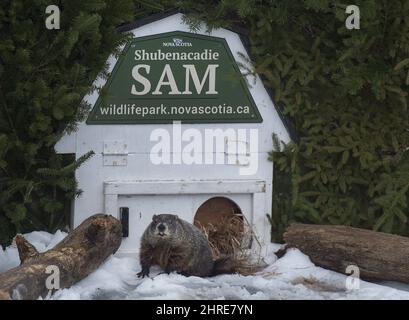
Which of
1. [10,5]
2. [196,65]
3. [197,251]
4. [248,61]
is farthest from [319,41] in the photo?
[10,5]

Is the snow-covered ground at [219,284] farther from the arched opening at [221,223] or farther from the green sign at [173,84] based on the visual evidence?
the green sign at [173,84]

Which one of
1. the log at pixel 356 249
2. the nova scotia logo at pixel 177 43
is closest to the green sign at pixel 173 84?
the nova scotia logo at pixel 177 43

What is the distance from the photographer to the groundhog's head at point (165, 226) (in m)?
A: 4.89

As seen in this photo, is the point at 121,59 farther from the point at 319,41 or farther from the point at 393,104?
the point at 393,104

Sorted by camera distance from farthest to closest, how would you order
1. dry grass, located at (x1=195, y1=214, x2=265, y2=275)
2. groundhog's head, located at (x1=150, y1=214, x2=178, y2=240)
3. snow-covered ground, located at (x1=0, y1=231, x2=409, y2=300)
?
dry grass, located at (x1=195, y1=214, x2=265, y2=275) < groundhog's head, located at (x1=150, y1=214, x2=178, y2=240) < snow-covered ground, located at (x1=0, y1=231, x2=409, y2=300)

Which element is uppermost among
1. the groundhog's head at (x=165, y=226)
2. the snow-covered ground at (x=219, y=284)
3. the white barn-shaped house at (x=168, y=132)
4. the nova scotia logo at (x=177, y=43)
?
the nova scotia logo at (x=177, y=43)

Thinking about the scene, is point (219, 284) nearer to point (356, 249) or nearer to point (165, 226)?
point (165, 226)

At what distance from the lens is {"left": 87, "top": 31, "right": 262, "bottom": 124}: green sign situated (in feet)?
17.2

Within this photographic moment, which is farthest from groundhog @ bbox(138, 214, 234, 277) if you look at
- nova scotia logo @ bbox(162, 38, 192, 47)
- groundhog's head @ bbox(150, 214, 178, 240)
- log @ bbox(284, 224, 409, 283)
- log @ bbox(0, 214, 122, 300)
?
nova scotia logo @ bbox(162, 38, 192, 47)

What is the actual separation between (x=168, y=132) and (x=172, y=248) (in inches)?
32.3

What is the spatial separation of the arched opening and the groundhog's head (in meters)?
0.55

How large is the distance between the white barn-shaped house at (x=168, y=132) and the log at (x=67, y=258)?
23 centimetres

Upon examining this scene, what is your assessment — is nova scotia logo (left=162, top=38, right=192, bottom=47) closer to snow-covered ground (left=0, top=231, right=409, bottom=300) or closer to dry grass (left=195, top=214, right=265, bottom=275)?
dry grass (left=195, top=214, right=265, bottom=275)

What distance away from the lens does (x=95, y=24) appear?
4836 mm
